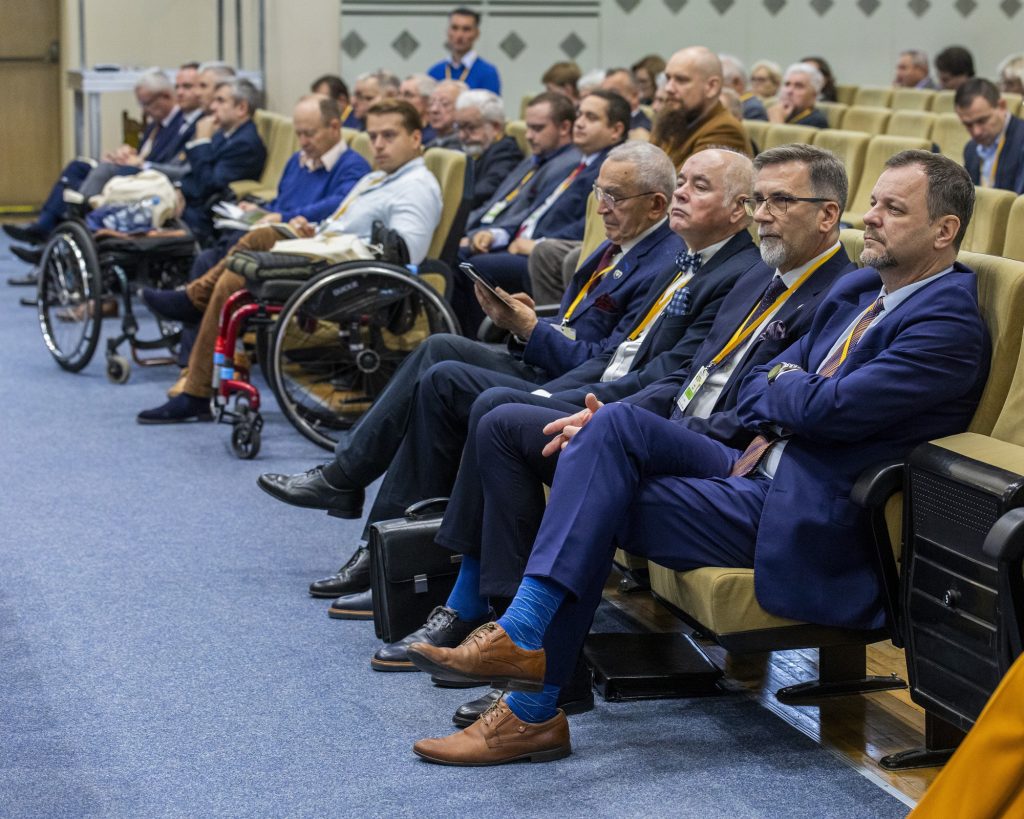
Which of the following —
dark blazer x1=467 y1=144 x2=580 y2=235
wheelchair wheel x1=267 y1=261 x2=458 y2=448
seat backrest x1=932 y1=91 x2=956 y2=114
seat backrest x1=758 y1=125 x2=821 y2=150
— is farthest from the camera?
seat backrest x1=932 y1=91 x2=956 y2=114

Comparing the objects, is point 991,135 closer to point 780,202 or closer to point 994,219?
point 994,219

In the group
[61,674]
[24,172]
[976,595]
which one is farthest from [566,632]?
[24,172]

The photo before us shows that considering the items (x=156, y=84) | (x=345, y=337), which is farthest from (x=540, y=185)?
(x=156, y=84)

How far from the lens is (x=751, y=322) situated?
3021mm

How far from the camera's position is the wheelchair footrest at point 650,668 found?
2.91m

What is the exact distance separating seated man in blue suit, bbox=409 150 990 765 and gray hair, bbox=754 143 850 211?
0.83 feet

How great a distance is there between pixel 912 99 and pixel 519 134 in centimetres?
475

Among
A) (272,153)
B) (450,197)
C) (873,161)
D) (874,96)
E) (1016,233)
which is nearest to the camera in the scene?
(1016,233)

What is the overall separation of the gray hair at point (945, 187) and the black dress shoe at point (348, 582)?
1.54 meters

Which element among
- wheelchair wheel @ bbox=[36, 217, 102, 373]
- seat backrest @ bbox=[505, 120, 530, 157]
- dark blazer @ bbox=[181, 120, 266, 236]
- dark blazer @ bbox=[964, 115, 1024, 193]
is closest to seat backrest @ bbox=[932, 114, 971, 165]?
dark blazer @ bbox=[964, 115, 1024, 193]

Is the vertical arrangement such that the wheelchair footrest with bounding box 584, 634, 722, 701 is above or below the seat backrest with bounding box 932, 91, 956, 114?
below

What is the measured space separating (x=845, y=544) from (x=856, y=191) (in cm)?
437

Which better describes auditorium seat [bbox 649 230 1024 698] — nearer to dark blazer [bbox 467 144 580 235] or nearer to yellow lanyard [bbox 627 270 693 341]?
yellow lanyard [bbox 627 270 693 341]

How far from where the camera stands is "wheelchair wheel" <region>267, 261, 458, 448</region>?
4.51 metres
